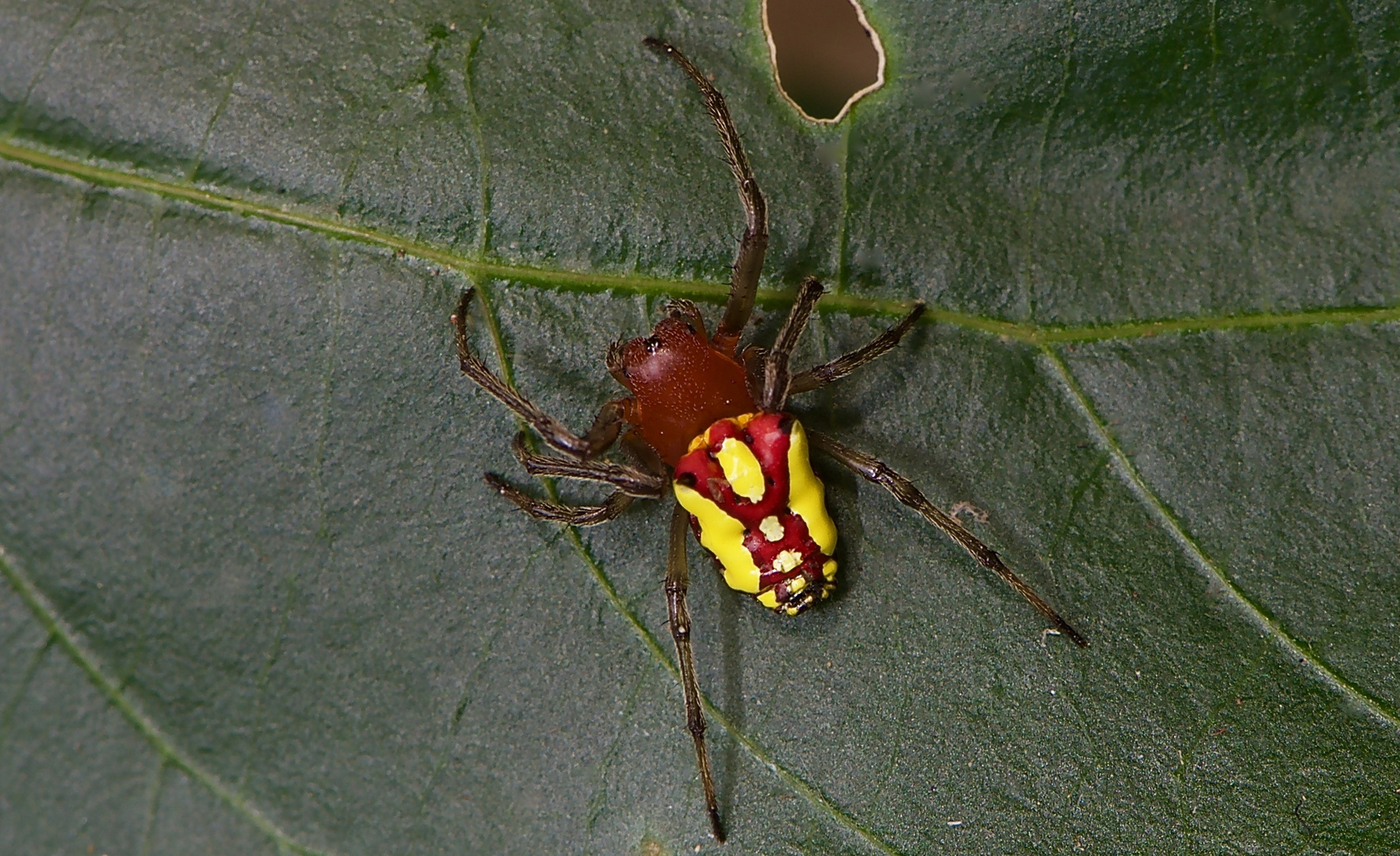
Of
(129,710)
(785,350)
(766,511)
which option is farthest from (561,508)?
(129,710)

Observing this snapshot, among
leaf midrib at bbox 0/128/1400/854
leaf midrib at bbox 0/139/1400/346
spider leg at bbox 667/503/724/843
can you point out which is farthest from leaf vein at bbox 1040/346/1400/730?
spider leg at bbox 667/503/724/843

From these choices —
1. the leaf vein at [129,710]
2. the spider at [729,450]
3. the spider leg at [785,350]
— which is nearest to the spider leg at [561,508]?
the spider at [729,450]

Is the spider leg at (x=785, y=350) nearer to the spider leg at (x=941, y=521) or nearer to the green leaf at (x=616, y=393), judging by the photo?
the green leaf at (x=616, y=393)

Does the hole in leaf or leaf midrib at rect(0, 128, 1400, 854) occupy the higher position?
the hole in leaf

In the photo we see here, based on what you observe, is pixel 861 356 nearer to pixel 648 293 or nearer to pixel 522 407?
pixel 648 293

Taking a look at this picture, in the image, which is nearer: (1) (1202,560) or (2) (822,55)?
(1) (1202,560)

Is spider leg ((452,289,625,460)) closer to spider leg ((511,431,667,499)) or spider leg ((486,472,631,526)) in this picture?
spider leg ((511,431,667,499))
